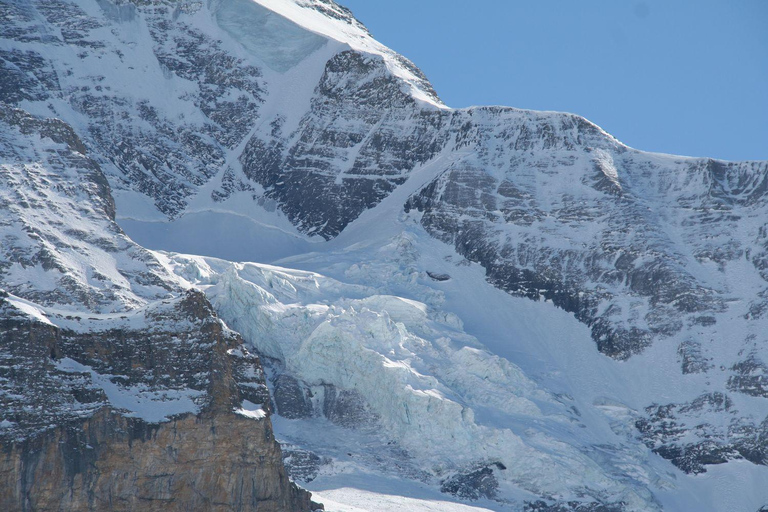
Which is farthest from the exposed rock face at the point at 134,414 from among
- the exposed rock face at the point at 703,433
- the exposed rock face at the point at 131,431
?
the exposed rock face at the point at 703,433

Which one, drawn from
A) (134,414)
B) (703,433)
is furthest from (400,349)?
(134,414)

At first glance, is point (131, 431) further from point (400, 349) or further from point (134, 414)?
point (400, 349)

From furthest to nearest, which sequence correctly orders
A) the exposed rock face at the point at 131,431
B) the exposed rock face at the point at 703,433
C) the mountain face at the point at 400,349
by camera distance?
1. the exposed rock face at the point at 703,433
2. the mountain face at the point at 400,349
3. the exposed rock face at the point at 131,431

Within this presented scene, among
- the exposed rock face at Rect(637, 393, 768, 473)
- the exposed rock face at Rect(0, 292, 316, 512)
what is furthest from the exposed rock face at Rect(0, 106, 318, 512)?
the exposed rock face at Rect(637, 393, 768, 473)

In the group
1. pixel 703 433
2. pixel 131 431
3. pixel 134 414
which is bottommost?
pixel 703 433

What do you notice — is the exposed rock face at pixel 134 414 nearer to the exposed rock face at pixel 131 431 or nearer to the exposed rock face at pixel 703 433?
the exposed rock face at pixel 131 431

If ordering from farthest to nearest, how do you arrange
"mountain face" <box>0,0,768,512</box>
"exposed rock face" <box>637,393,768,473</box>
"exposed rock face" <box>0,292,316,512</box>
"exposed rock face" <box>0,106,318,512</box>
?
"exposed rock face" <box>637,393,768,473</box> → "mountain face" <box>0,0,768,512</box> → "exposed rock face" <box>0,106,318,512</box> → "exposed rock face" <box>0,292,316,512</box>

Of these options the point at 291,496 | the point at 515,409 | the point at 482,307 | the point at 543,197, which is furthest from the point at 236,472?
the point at 543,197

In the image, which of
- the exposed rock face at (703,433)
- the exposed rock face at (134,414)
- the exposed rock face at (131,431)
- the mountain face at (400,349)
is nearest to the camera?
the exposed rock face at (131,431)

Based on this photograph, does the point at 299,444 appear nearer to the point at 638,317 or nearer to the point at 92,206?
the point at 92,206

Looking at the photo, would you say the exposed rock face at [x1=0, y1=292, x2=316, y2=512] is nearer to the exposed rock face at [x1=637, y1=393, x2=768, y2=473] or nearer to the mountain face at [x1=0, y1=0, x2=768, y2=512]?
the mountain face at [x1=0, y1=0, x2=768, y2=512]

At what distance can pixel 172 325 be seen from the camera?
110 m

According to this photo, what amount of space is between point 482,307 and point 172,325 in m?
77.8

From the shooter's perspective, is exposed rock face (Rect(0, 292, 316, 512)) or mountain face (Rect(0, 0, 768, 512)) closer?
exposed rock face (Rect(0, 292, 316, 512))
